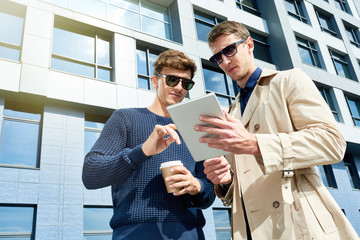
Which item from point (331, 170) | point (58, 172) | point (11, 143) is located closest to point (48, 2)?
point (11, 143)

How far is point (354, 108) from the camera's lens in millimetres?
16984

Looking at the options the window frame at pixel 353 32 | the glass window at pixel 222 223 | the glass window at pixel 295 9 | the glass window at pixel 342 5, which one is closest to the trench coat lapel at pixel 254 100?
the glass window at pixel 222 223

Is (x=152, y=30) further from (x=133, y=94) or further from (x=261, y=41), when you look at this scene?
(x=261, y=41)

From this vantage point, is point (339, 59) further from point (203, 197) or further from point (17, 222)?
point (203, 197)

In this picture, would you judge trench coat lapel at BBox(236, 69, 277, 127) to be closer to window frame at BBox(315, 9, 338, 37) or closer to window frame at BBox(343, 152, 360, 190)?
window frame at BBox(343, 152, 360, 190)

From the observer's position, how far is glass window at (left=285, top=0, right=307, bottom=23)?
1709cm

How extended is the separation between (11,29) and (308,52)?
576 inches

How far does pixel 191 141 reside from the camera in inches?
64.5

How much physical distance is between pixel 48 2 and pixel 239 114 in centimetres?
979

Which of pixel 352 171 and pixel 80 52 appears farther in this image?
pixel 352 171

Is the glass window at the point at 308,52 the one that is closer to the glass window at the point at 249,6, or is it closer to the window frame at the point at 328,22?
the window frame at the point at 328,22

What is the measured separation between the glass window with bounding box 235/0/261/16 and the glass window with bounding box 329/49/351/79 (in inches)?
214

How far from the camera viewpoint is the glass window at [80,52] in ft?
31.6

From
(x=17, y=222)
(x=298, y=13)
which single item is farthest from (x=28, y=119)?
(x=298, y=13)
